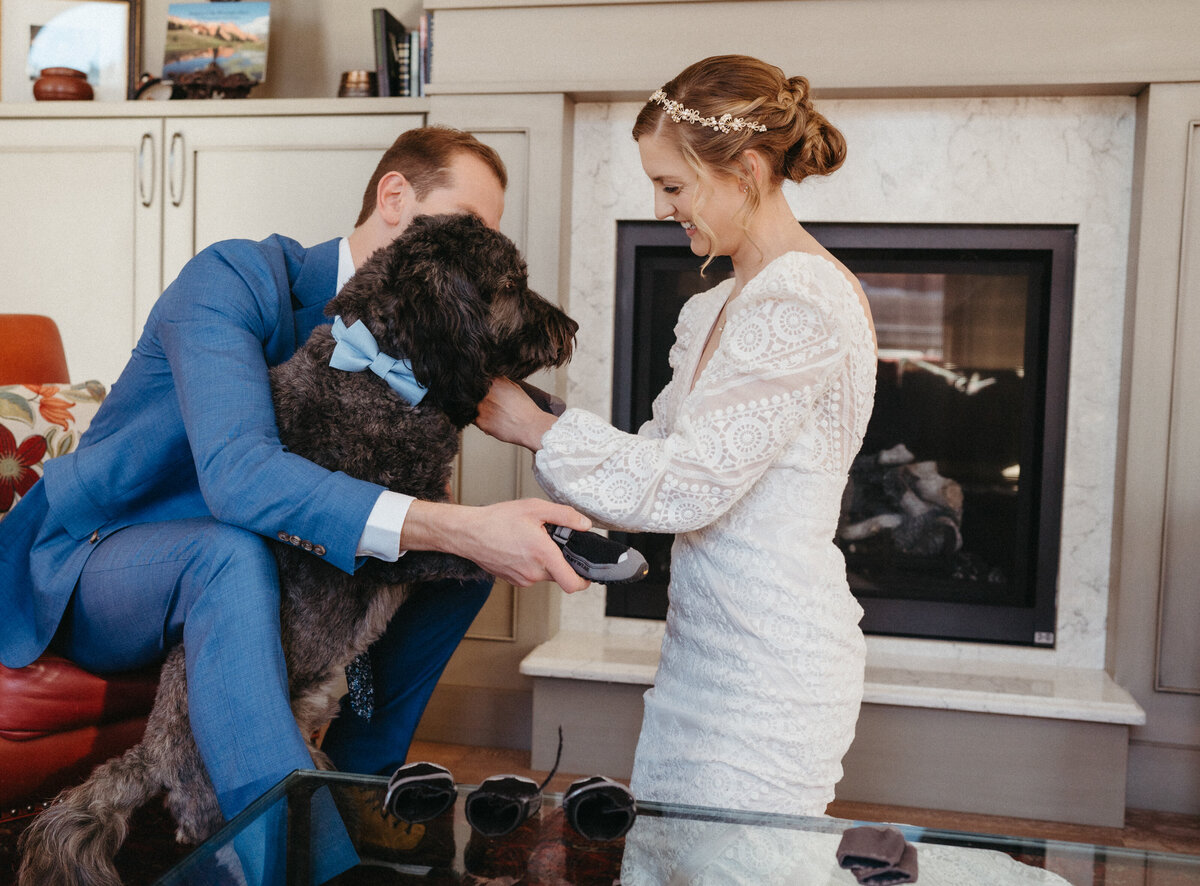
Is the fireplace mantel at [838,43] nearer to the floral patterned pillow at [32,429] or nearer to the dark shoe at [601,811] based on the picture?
the floral patterned pillow at [32,429]

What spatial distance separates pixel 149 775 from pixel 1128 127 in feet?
8.62

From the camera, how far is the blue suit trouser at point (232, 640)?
3.72ft

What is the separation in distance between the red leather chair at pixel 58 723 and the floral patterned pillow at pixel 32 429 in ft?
2.00

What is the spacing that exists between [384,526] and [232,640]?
0.23 metres

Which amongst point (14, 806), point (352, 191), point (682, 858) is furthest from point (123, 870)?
point (352, 191)

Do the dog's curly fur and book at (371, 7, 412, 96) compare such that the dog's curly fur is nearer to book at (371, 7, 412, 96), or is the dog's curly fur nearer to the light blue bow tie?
the light blue bow tie

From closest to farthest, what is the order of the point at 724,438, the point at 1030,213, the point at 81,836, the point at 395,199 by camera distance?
1. the point at 81,836
2. the point at 724,438
3. the point at 395,199
4. the point at 1030,213

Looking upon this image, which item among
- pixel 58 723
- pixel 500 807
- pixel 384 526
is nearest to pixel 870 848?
pixel 500 807

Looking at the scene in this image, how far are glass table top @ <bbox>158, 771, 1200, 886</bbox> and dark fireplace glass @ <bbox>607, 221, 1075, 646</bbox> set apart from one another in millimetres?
1731

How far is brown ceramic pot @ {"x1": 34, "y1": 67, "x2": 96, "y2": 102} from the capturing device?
112 inches

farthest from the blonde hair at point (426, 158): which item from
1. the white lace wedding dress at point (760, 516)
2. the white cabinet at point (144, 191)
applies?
the white cabinet at point (144, 191)

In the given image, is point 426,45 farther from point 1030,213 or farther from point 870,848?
point 870,848

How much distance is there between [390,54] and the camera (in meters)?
2.71

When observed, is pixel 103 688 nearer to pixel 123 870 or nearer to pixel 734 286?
pixel 123 870
